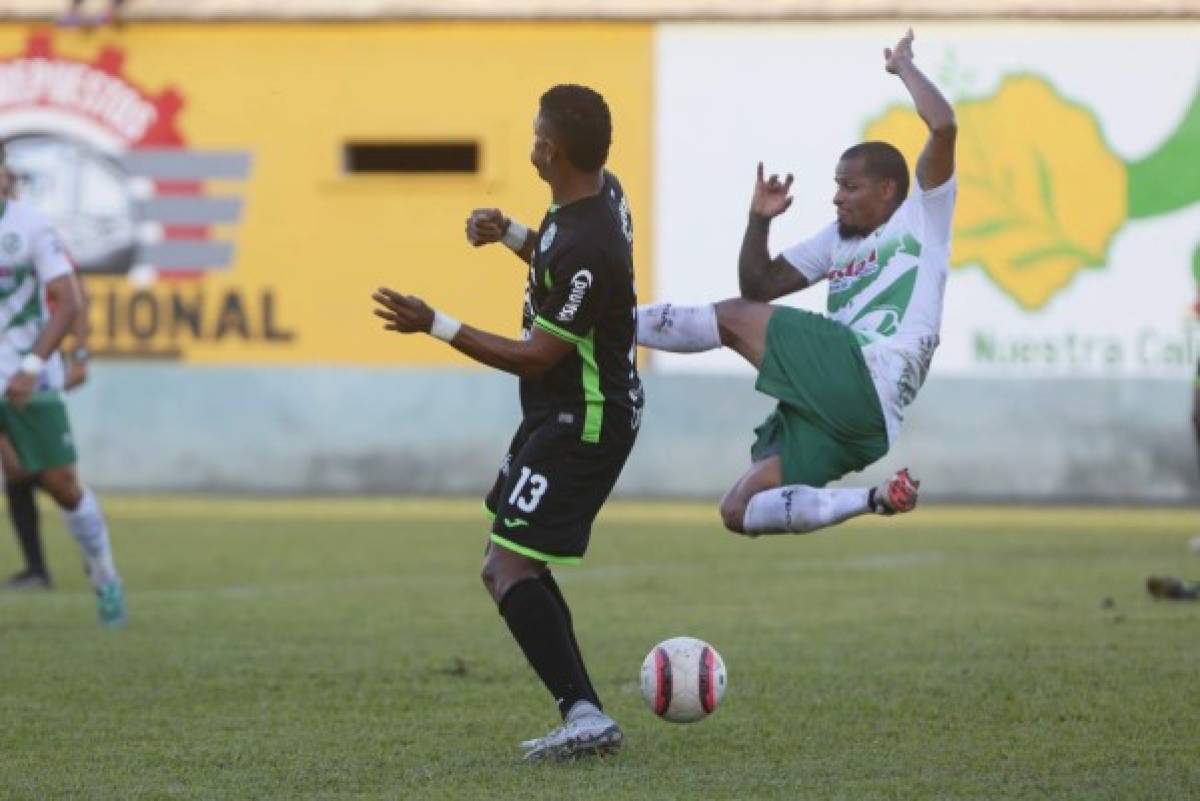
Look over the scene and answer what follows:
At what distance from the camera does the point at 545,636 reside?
732 cm

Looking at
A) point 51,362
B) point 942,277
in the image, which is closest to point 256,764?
point 942,277

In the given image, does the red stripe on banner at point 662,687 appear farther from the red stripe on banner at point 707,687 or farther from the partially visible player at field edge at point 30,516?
the partially visible player at field edge at point 30,516

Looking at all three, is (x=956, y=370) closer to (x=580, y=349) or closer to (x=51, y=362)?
(x=51, y=362)

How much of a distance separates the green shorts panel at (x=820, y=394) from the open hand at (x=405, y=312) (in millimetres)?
1992

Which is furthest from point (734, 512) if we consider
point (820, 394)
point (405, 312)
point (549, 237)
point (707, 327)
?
point (405, 312)

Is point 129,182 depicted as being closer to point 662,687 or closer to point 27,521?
point 27,521

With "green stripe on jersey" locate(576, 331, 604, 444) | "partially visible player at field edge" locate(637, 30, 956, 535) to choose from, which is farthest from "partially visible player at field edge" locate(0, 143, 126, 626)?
"green stripe on jersey" locate(576, 331, 604, 444)

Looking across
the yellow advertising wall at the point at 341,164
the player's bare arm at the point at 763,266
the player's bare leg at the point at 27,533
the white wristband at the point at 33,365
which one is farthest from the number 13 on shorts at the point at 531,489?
the yellow advertising wall at the point at 341,164

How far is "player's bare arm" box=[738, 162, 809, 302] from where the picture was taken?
8703 millimetres

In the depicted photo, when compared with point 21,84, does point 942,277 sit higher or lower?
lower

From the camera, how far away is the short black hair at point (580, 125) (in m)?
7.12

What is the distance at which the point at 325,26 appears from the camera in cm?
2491

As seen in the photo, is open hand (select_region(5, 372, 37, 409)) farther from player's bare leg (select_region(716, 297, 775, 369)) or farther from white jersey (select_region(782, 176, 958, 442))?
white jersey (select_region(782, 176, 958, 442))

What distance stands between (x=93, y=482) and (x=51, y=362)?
41.1 ft
